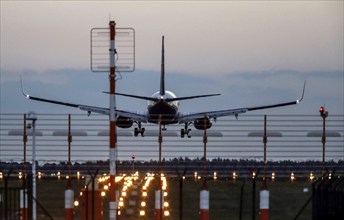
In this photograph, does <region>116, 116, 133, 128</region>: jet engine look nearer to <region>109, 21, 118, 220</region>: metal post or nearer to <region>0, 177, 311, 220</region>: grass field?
<region>0, 177, 311, 220</region>: grass field

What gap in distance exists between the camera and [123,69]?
1677cm

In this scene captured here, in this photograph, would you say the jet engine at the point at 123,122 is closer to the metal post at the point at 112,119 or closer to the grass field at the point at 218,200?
the grass field at the point at 218,200

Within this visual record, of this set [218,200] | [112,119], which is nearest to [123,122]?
[218,200]

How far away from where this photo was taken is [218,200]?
70.6 ft

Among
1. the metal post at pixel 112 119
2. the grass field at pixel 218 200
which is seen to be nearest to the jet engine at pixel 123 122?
the grass field at pixel 218 200

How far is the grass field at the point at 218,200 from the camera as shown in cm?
2020

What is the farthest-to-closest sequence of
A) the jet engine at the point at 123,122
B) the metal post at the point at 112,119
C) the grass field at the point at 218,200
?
the jet engine at the point at 123,122, the grass field at the point at 218,200, the metal post at the point at 112,119

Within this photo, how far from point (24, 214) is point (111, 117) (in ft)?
7.26

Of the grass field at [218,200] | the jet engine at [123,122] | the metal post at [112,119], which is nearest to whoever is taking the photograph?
the metal post at [112,119]

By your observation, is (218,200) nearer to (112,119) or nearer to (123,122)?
(112,119)

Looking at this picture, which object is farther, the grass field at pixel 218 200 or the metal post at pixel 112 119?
the grass field at pixel 218 200

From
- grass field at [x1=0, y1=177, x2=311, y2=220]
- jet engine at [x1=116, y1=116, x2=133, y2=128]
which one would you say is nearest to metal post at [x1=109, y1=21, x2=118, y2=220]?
→ grass field at [x1=0, y1=177, x2=311, y2=220]

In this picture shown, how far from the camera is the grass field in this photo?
20203 millimetres

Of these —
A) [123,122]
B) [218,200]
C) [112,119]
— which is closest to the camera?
[112,119]
